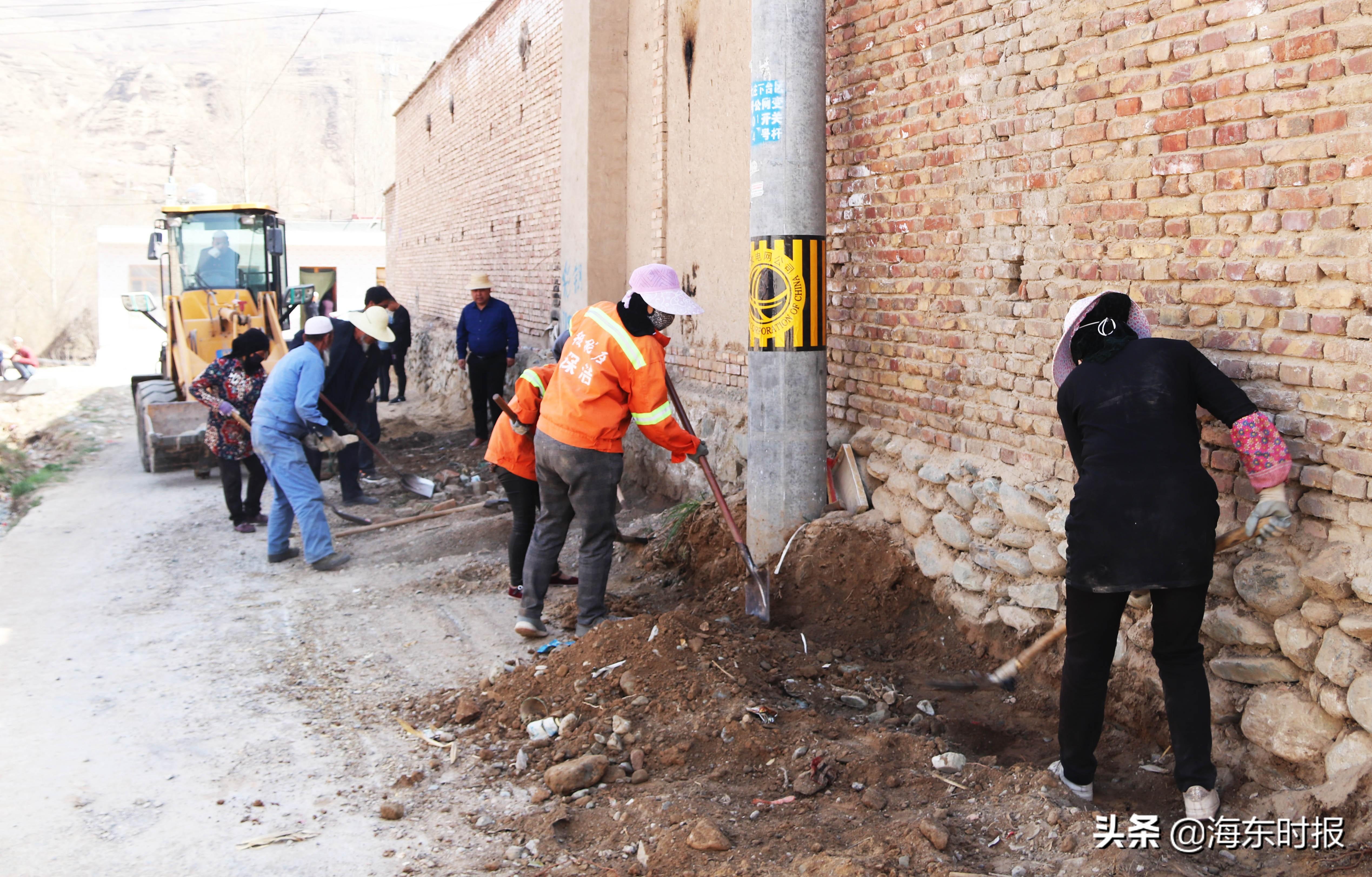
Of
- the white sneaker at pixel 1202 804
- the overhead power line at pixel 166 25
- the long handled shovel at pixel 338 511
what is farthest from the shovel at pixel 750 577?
the overhead power line at pixel 166 25

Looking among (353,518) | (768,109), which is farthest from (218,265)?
(768,109)

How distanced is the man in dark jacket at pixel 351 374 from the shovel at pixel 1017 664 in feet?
20.8

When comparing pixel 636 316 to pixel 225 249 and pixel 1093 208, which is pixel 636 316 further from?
pixel 225 249

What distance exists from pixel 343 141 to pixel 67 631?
78646mm

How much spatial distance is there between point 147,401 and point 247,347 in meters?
4.30

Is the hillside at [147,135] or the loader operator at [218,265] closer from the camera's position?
the loader operator at [218,265]

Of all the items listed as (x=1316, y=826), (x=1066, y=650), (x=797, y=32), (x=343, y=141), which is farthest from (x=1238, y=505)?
(x=343, y=141)

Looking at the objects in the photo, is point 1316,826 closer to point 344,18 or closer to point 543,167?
point 543,167

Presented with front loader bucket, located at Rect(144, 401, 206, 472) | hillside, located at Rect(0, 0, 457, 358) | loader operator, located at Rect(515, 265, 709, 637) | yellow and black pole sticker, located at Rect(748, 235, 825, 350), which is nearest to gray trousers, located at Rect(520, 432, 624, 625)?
loader operator, located at Rect(515, 265, 709, 637)

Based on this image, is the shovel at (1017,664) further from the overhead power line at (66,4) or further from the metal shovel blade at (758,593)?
the overhead power line at (66,4)

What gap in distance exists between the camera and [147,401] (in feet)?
38.5

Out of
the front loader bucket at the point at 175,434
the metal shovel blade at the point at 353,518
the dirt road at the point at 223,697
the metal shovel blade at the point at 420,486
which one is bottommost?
the dirt road at the point at 223,697

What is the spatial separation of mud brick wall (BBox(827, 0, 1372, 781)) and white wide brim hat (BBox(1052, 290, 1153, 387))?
9.5 inches

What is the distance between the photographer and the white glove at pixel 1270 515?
128 inches
